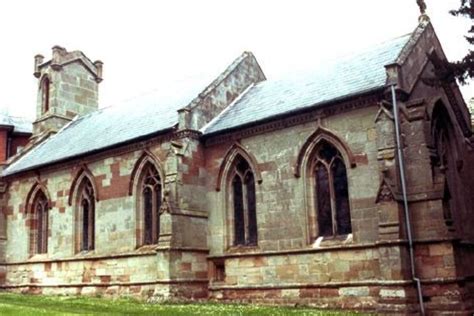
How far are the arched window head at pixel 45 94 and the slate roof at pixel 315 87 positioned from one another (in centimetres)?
1486

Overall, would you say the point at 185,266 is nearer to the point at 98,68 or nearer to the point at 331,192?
the point at 331,192

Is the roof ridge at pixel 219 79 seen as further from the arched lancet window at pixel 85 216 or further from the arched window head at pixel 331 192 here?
the arched lancet window at pixel 85 216

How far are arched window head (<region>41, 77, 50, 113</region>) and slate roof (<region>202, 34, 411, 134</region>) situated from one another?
14861mm

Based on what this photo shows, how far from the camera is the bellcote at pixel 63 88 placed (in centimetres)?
3319

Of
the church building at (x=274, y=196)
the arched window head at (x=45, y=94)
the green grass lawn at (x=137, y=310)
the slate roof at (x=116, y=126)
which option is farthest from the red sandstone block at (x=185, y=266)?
the arched window head at (x=45, y=94)

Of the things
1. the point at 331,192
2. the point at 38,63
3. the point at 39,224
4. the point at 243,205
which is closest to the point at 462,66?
the point at 331,192

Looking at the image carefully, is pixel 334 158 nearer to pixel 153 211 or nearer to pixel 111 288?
pixel 153 211

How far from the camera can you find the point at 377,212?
54.9ft

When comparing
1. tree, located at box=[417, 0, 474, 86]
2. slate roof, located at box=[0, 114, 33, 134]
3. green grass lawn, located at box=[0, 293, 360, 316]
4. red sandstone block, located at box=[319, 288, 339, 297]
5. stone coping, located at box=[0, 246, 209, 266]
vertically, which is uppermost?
slate roof, located at box=[0, 114, 33, 134]

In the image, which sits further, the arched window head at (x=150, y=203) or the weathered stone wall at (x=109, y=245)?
the arched window head at (x=150, y=203)

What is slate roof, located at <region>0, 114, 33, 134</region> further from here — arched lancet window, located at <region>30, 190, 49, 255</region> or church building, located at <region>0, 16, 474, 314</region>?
arched lancet window, located at <region>30, 190, 49, 255</region>

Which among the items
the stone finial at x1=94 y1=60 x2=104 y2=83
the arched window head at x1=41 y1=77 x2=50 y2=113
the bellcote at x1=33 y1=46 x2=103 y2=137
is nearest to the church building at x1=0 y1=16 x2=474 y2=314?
the bellcote at x1=33 y1=46 x2=103 y2=137

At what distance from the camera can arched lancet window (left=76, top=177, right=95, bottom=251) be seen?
976 inches

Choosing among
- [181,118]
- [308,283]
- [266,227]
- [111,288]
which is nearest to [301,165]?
[266,227]
